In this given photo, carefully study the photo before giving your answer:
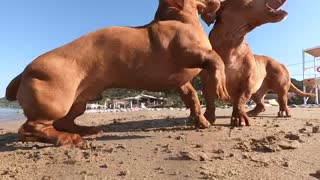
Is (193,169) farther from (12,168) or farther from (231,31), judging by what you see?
(231,31)

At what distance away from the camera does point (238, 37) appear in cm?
578

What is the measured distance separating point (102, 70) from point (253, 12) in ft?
8.12

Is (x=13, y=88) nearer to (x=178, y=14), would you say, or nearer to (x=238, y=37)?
(x=178, y=14)

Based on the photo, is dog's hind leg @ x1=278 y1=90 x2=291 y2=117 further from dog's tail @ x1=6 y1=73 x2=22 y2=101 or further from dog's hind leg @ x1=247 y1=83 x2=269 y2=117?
dog's tail @ x1=6 y1=73 x2=22 y2=101

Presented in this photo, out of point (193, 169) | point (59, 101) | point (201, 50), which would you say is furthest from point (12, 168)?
point (201, 50)

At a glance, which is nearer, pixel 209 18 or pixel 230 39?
pixel 230 39

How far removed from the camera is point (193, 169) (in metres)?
2.85

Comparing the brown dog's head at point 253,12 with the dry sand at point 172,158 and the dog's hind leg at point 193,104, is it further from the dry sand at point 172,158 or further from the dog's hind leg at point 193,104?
the dry sand at point 172,158

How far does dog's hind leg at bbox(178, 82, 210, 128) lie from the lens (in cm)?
489

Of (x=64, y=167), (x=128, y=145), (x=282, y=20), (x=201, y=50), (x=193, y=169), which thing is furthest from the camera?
(x=282, y=20)

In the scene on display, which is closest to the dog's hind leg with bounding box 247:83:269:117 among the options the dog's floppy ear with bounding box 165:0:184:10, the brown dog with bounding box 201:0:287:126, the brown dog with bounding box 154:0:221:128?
the brown dog with bounding box 201:0:287:126

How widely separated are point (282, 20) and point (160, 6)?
166 centimetres

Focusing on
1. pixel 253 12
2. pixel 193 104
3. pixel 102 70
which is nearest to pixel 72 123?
pixel 102 70

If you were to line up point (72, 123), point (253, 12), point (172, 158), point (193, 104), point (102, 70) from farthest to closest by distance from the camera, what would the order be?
point (253, 12), point (193, 104), point (72, 123), point (102, 70), point (172, 158)
